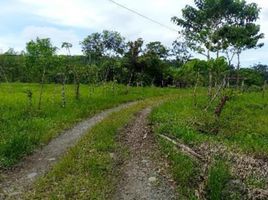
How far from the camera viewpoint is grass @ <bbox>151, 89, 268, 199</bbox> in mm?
10625

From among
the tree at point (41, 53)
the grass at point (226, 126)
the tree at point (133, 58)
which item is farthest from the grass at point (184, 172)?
the tree at point (133, 58)

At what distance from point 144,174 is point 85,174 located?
1770 mm

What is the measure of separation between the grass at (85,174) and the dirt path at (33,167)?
482 millimetres

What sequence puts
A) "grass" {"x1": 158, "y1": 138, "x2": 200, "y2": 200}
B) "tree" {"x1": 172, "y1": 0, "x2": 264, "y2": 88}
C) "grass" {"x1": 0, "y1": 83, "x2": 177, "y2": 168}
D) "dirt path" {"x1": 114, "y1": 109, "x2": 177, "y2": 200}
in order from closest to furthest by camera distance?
"grass" {"x1": 158, "y1": 138, "x2": 200, "y2": 200}, "dirt path" {"x1": 114, "y1": 109, "x2": 177, "y2": 200}, "grass" {"x1": 0, "y1": 83, "x2": 177, "y2": 168}, "tree" {"x1": 172, "y1": 0, "x2": 264, "y2": 88}

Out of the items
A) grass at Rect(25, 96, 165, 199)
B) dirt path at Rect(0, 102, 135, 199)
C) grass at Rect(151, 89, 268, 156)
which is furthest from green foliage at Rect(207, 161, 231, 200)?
dirt path at Rect(0, 102, 135, 199)

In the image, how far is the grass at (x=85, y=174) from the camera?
1105cm

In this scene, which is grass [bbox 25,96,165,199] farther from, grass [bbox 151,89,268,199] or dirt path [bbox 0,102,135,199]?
Result: grass [bbox 151,89,268,199]

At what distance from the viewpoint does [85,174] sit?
1242 centimetres

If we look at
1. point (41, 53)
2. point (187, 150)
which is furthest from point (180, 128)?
point (41, 53)

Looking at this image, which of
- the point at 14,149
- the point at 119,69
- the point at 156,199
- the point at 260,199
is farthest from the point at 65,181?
the point at 119,69

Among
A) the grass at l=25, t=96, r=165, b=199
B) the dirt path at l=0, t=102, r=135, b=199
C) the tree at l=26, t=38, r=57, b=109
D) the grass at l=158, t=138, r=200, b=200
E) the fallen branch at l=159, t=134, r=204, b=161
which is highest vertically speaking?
the tree at l=26, t=38, r=57, b=109

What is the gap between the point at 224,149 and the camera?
14.2 m

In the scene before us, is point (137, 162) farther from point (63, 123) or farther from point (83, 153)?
point (63, 123)

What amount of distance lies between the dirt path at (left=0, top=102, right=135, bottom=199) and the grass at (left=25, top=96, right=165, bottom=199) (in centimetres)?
48
